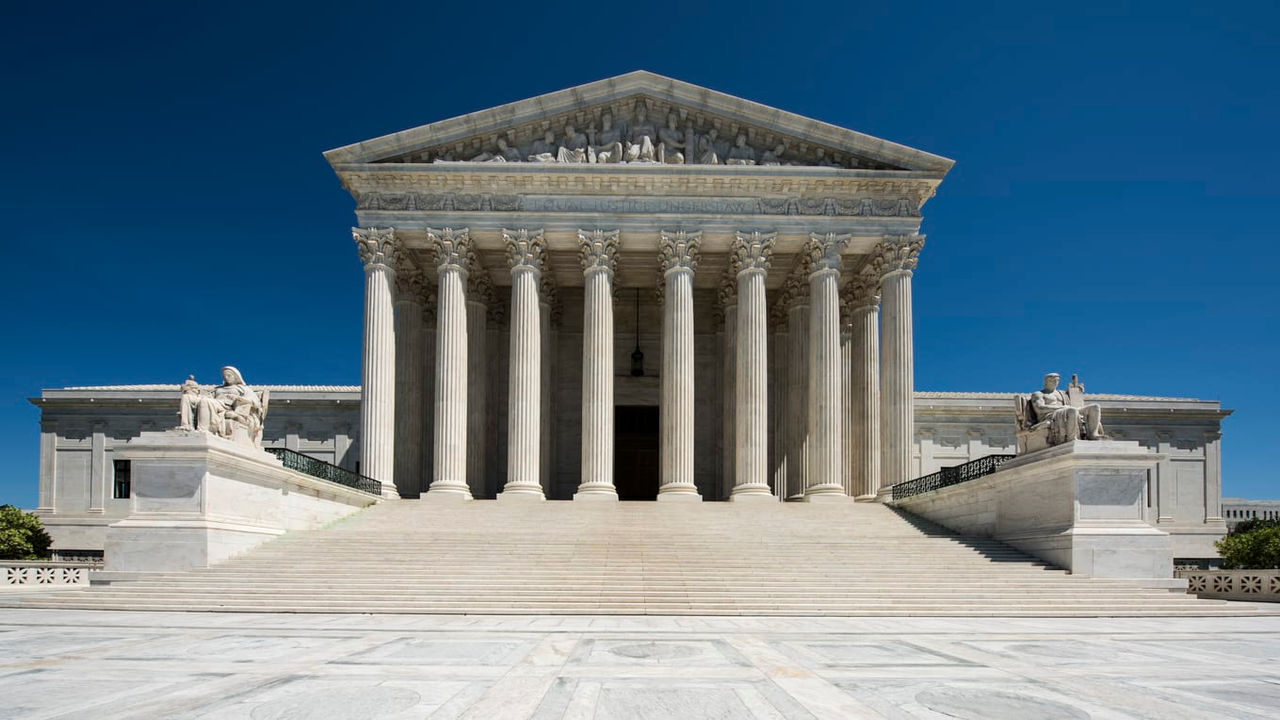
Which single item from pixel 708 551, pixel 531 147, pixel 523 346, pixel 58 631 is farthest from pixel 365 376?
pixel 58 631

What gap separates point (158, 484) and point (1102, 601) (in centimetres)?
2258

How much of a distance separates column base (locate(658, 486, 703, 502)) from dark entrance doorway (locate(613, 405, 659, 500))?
10203 millimetres

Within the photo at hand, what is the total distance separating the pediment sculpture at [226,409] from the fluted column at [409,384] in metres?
11.7

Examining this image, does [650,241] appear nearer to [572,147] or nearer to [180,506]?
[572,147]

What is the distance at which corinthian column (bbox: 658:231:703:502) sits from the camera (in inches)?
1224

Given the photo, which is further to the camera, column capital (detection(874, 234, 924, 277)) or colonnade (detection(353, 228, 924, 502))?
column capital (detection(874, 234, 924, 277))

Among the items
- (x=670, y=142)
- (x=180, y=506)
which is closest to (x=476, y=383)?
(x=670, y=142)

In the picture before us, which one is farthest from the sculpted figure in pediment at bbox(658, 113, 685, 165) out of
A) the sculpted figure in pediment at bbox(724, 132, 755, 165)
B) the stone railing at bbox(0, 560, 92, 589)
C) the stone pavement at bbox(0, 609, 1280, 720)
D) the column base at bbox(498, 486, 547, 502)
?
the stone railing at bbox(0, 560, 92, 589)

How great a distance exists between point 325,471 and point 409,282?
36.1ft

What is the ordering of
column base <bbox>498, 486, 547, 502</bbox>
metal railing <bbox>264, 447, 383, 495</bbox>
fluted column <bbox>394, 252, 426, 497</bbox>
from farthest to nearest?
fluted column <bbox>394, 252, 426, 497</bbox> < column base <bbox>498, 486, 547, 502</bbox> < metal railing <bbox>264, 447, 383, 495</bbox>

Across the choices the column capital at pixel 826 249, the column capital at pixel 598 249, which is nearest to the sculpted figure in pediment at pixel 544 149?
the column capital at pixel 598 249

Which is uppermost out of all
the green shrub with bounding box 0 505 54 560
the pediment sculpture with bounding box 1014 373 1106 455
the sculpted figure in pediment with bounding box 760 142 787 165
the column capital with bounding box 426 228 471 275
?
the sculpted figure in pediment with bounding box 760 142 787 165

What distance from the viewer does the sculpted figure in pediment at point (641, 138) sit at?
32219 mm

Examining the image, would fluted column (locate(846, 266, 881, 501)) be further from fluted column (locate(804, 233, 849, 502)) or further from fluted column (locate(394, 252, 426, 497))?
fluted column (locate(394, 252, 426, 497))
